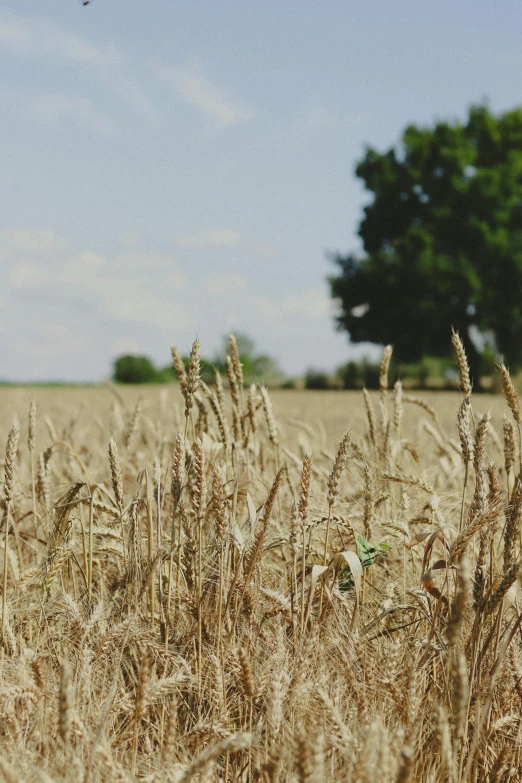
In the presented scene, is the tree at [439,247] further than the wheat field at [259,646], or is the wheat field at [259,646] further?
the tree at [439,247]

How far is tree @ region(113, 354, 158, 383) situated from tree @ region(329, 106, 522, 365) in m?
13.5

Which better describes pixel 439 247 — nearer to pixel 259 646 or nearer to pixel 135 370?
pixel 135 370

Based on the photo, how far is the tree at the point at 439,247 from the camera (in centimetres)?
2862

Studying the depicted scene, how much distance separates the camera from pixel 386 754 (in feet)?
3.47

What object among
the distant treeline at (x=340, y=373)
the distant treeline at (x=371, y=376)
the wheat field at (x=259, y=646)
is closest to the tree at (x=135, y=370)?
the distant treeline at (x=340, y=373)

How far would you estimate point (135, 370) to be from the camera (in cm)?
3991

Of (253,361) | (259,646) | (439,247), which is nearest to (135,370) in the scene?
(253,361)

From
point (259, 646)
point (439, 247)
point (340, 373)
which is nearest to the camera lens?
point (259, 646)

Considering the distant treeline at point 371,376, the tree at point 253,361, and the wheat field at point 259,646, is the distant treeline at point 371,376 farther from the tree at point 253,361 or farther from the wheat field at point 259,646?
the wheat field at point 259,646

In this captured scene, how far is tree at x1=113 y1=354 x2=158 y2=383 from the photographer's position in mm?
39906

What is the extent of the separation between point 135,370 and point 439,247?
18540mm

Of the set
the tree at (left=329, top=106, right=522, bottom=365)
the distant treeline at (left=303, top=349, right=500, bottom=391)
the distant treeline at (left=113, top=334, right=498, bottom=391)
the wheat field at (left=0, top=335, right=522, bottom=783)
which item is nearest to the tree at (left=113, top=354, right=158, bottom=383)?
the distant treeline at (left=113, top=334, right=498, bottom=391)

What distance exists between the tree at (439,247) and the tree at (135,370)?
1350 centimetres

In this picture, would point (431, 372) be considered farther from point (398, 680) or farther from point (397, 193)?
point (398, 680)
